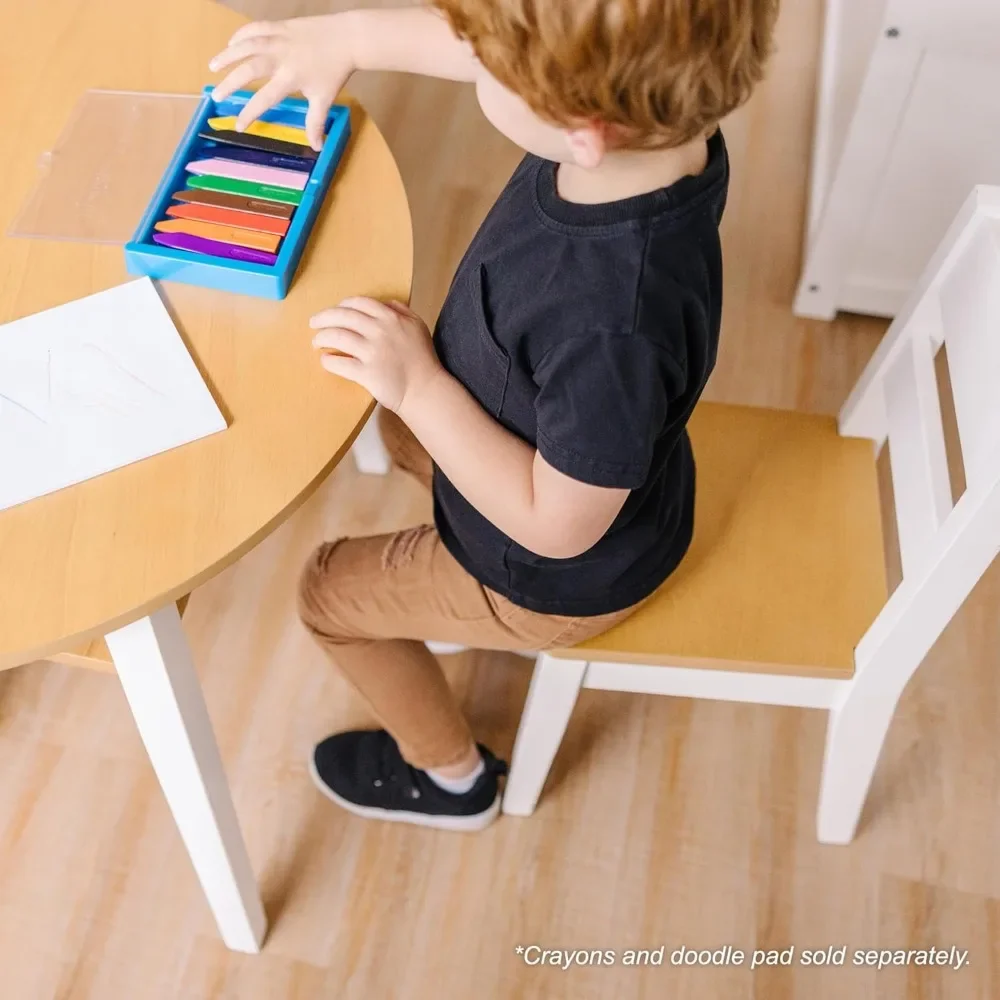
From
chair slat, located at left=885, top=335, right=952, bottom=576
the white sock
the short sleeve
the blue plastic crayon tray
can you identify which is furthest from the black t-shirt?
the white sock

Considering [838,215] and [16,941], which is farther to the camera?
[838,215]

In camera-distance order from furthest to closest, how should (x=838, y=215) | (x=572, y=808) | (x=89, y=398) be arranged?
(x=838, y=215) < (x=572, y=808) < (x=89, y=398)

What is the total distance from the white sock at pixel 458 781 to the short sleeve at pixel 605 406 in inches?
23.6

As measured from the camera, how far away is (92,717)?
125 cm

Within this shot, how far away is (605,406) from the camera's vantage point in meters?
0.63

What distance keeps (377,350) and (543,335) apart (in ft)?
0.41

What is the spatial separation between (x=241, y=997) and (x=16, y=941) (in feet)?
0.83

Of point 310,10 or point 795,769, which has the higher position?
point 310,10

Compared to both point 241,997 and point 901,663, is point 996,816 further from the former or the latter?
point 241,997

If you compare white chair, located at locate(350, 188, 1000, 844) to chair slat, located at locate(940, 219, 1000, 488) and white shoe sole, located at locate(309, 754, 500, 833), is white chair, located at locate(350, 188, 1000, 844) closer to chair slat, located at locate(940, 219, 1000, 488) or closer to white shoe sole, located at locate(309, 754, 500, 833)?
chair slat, located at locate(940, 219, 1000, 488)

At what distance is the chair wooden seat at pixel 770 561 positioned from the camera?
2.97 ft

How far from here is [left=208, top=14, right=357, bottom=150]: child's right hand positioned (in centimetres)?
85

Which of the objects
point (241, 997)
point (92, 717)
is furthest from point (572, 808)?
point (92, 717)

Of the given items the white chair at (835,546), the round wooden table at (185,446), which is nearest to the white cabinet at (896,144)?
the white chair at (835,546)
